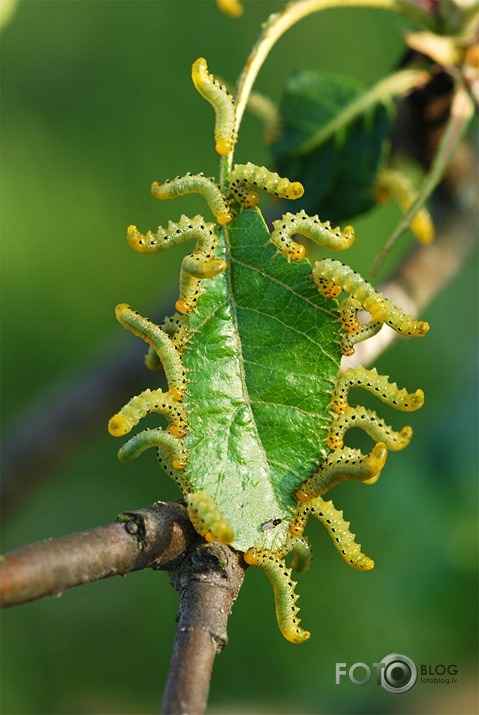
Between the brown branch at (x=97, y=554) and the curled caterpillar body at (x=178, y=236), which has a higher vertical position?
the curled caterpillar body at (x=178, y=236)

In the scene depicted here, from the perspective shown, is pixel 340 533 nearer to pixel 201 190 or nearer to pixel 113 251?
pixel 201 190

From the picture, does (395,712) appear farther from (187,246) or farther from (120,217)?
(120,217)

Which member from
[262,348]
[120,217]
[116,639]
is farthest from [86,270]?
[262,348]

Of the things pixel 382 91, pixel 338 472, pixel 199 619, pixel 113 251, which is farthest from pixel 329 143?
pixel 113 251

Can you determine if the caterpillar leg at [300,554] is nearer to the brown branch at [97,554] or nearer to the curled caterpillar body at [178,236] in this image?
the brown branch at [97,554]

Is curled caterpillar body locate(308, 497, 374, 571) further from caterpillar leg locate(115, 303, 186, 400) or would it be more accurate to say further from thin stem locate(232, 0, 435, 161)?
thin stem locate(232, 0, 435, 161)

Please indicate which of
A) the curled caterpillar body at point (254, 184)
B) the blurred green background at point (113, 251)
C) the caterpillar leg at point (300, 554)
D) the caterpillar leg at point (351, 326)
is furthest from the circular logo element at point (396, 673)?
the blurred green background at point (113, 251)
